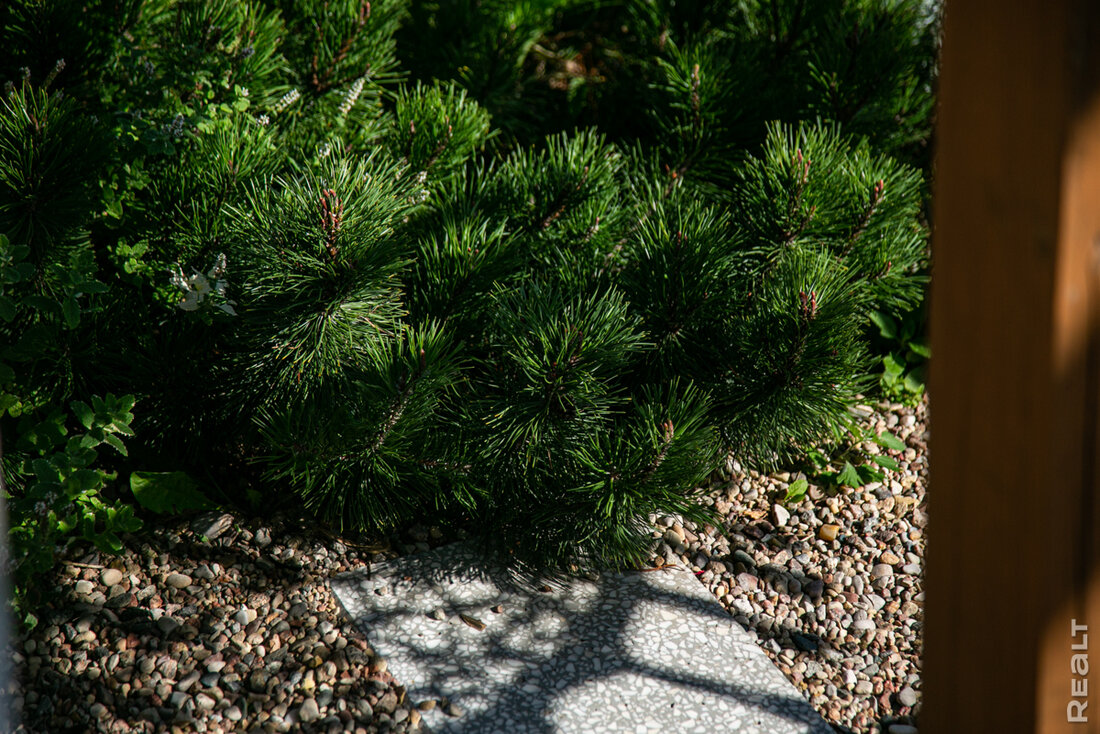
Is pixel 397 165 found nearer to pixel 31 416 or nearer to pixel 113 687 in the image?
pixel 31 416

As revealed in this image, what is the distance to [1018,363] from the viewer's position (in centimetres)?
114

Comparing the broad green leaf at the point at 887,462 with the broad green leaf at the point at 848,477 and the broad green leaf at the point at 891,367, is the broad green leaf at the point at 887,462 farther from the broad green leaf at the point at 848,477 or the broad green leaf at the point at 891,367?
the broad green leaf at the point at 891,367

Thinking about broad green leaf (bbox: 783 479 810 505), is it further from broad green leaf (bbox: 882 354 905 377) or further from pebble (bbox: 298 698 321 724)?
pebble (bbox: 298 698 321 724)

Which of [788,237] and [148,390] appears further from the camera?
[788,237]

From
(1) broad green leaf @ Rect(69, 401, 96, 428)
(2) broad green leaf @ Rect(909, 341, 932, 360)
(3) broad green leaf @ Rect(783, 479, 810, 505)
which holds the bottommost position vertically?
(3) broad green leaf @ Rect(783, 479, 810, 505)

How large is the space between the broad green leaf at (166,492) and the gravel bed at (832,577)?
112 cm

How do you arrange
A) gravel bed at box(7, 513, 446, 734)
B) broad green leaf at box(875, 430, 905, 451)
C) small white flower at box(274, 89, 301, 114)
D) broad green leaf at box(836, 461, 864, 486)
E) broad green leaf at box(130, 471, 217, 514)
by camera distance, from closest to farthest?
gravel bed at box(7, 513, 446, 734) < broad green leaf at box(130, 471, 217, 514) < small white flower at box(274, 89, 301, 114) < broad green leaf at box(836, 461, 864, 486) < broad green leaf at box(875, 430, 905, 451)

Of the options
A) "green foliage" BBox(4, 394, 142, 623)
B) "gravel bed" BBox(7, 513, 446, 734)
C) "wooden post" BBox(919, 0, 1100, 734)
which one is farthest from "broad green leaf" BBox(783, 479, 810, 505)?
"green foliage" BBox(4, 394, 142, 623)

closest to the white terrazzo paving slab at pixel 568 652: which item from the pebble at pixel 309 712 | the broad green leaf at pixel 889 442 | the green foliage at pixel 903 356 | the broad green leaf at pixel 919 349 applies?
the pebble at pixel 309 712

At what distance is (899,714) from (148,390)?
1.83 meters

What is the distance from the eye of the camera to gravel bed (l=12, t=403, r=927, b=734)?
1.84 metres

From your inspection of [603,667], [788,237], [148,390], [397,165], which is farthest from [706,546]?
[148,390]

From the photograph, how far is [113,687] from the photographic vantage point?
186 cm

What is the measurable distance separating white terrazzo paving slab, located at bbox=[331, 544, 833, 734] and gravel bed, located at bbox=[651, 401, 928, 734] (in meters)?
0.09
